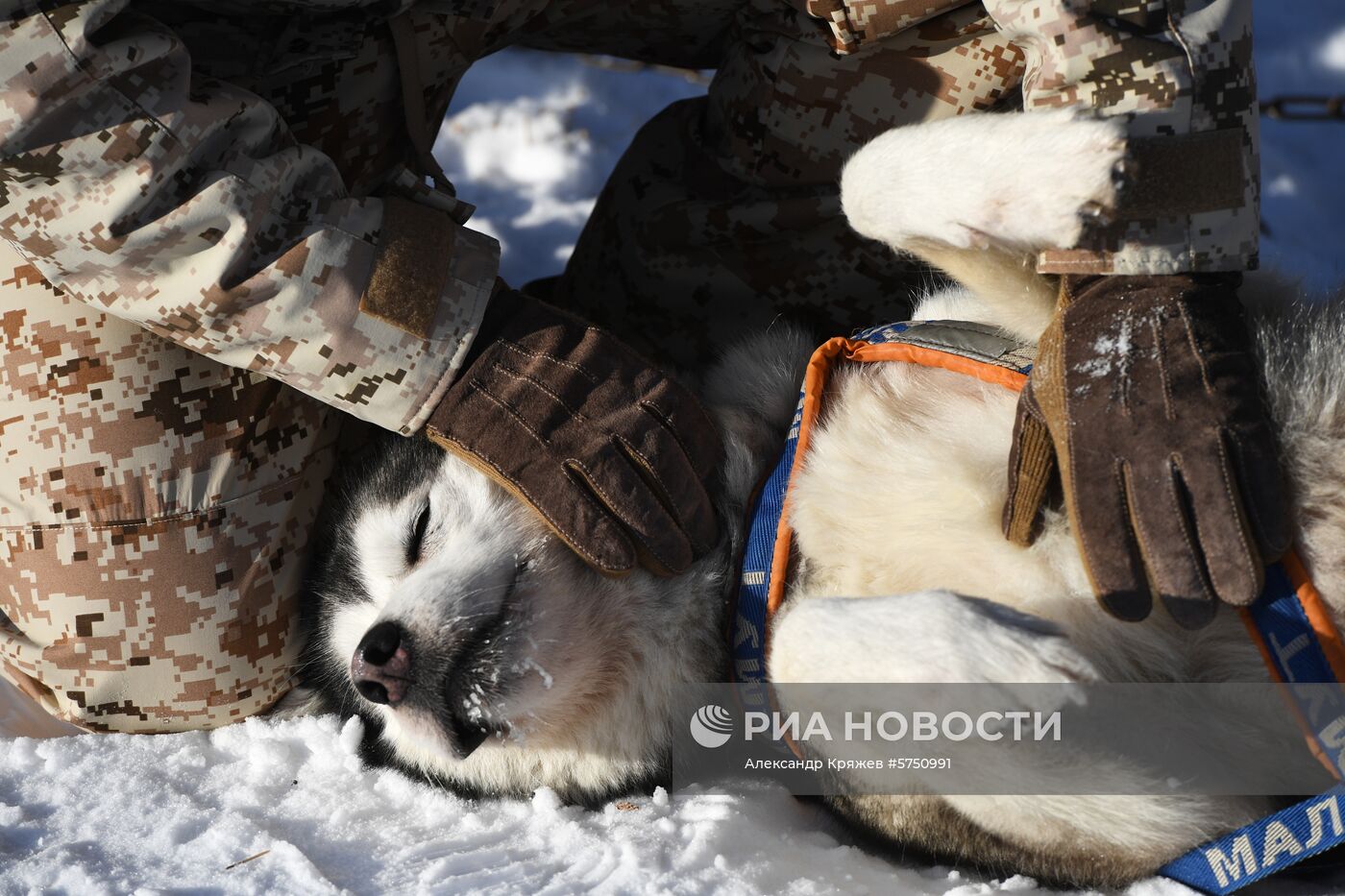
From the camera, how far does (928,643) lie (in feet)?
4.68

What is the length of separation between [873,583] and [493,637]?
27.3 inches

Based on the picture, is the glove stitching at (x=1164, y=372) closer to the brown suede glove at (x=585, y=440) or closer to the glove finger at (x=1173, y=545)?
the glove finger at (x=1173, y=545)

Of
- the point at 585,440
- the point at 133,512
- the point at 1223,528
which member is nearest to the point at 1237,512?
the point at 1223,528

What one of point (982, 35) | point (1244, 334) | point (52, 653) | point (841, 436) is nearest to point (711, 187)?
point (982, 35)

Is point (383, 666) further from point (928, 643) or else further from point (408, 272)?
point (928, 643)

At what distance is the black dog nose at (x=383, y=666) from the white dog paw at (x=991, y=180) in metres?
1.10

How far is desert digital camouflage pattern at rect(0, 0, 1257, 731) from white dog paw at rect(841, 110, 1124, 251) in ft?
0.20

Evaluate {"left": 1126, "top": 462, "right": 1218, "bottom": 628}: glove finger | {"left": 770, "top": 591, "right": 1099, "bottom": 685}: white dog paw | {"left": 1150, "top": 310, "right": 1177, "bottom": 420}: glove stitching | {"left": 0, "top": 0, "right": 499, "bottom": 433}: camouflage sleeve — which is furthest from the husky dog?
{"left": 0, "top": 0, "right": 499, "bottom": 433}: camouflage sleeve

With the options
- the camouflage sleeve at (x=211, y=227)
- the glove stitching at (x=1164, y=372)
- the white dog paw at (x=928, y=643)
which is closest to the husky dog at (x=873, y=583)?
the white dog paw at (x=928, y=643)

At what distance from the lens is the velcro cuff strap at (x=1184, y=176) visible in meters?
1.48

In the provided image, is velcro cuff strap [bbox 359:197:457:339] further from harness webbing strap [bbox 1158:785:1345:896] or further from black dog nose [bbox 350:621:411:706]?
harness webbing strap [bbox 1158:785:1345:896]

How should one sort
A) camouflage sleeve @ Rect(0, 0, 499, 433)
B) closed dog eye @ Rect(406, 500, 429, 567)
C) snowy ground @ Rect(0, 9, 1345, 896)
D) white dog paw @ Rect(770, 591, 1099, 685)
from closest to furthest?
white dog paw @ Rect(770, 591, 1099, 685) < camouflage sleeve @ Rect(0, 0, 499, 433) < snowy ground @ Rect(0, 9, 1345, 896) < closed dog eye @ Rect(406, 500, 429, 567)

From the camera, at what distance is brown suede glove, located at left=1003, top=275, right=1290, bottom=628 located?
1.43m

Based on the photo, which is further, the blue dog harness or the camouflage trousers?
the camouflage trousers
